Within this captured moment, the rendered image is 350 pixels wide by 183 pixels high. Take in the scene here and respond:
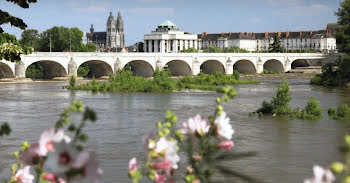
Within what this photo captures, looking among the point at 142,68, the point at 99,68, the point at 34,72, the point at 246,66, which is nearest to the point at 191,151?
the point at 99,68

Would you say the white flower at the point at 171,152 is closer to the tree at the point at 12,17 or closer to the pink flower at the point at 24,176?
the pink flower at the point at 24,176

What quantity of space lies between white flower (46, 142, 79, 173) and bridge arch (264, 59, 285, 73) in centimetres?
7689

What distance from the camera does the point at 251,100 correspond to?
110ft

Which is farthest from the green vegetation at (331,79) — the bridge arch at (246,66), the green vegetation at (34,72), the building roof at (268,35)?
the building roof at (268,35)

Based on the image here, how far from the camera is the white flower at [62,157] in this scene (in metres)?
1.95

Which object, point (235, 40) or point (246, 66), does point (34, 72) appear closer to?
point (246, 66)

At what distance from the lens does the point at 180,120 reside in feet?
75.6

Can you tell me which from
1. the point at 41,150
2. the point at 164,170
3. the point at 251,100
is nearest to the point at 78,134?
the point at 41,150

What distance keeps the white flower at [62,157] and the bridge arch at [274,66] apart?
76.9 metres

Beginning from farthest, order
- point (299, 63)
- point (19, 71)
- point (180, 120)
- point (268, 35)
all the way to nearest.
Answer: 1. point (268, 35)
2. point (299, 63)
3. point (19, 71)
4. point (180, 120)

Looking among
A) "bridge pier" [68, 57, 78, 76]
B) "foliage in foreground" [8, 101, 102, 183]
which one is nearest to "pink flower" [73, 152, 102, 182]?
"foliage in foreground" [8, 101, 102, 183]

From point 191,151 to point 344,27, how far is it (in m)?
44.2

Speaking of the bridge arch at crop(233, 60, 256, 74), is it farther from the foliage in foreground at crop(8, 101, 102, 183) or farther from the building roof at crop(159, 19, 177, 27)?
the foliage in foreground at crop(8, 101, 102, 183)

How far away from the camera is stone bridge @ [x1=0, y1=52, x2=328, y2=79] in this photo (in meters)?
52.0
